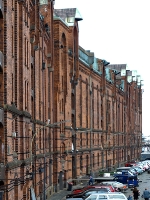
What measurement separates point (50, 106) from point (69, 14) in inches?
676

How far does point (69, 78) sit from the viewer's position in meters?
65.4

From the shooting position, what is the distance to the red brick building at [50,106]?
103ft

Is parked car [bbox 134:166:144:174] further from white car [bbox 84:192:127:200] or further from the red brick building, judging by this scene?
white car [bbox 84:192:127:200]

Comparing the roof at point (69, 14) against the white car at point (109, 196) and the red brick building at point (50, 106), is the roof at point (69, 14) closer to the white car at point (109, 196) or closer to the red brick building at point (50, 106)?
the red brick building at point (50, 106)

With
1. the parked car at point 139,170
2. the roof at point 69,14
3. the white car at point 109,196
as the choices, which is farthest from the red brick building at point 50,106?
the parked car at point 139,170

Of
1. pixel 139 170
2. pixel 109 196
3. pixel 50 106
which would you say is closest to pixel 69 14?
pixel 50 106

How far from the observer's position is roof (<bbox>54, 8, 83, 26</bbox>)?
220ft

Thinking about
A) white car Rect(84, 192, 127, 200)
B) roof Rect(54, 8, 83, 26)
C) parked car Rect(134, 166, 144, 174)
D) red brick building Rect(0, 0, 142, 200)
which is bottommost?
parked car Rect(134, 166, 144, 174)

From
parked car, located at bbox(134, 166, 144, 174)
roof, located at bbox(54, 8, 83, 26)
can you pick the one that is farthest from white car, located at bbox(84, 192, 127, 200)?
parked car, located at bbox(134, 166, 144, 174)

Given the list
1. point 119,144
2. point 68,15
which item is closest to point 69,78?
point 68,15

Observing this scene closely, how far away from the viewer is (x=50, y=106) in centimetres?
5512

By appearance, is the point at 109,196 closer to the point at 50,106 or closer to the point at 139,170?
the point at 50,106

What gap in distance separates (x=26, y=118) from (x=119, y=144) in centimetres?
7551

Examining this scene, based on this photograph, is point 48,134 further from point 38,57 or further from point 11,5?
point 11,5
